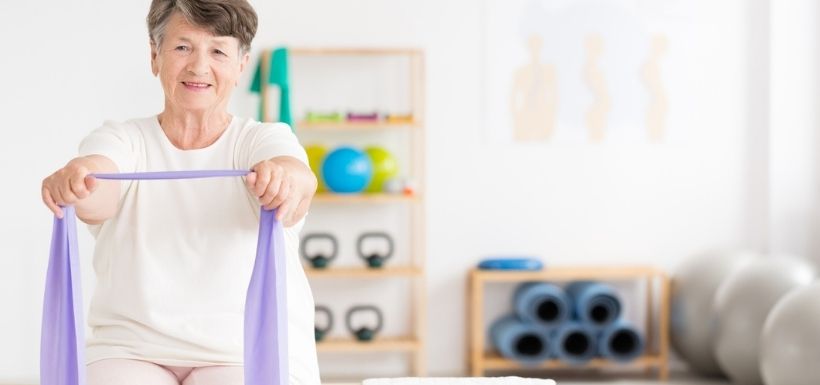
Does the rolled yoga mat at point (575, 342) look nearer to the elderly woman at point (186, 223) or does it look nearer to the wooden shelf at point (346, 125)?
the wooden shelf at point (346, 125)

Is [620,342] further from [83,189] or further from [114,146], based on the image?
[83,189]

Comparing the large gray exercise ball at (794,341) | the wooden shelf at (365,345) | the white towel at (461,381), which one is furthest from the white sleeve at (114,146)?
the wooden shelf at (365,345)

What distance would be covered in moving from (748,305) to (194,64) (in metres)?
3.22

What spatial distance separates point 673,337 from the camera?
5195 mm

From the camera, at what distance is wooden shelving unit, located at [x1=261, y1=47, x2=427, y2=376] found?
4.92 meters

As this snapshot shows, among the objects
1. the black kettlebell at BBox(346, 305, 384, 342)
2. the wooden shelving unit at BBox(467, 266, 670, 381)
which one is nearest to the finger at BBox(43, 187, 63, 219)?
the black kettlebell at BBox(346, 305, 384, 342)

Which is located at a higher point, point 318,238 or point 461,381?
point 318,238

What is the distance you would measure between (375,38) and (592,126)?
115 cm

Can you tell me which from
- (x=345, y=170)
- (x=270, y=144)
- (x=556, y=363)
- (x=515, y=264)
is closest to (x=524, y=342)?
(x=556, y=363)

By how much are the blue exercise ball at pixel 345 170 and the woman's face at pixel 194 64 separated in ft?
9.31

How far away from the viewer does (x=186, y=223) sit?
6.16 ft

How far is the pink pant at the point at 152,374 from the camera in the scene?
5.90 ft

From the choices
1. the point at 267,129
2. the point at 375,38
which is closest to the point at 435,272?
the point at 375,38

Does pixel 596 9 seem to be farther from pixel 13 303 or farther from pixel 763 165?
A: pixel 13 303
